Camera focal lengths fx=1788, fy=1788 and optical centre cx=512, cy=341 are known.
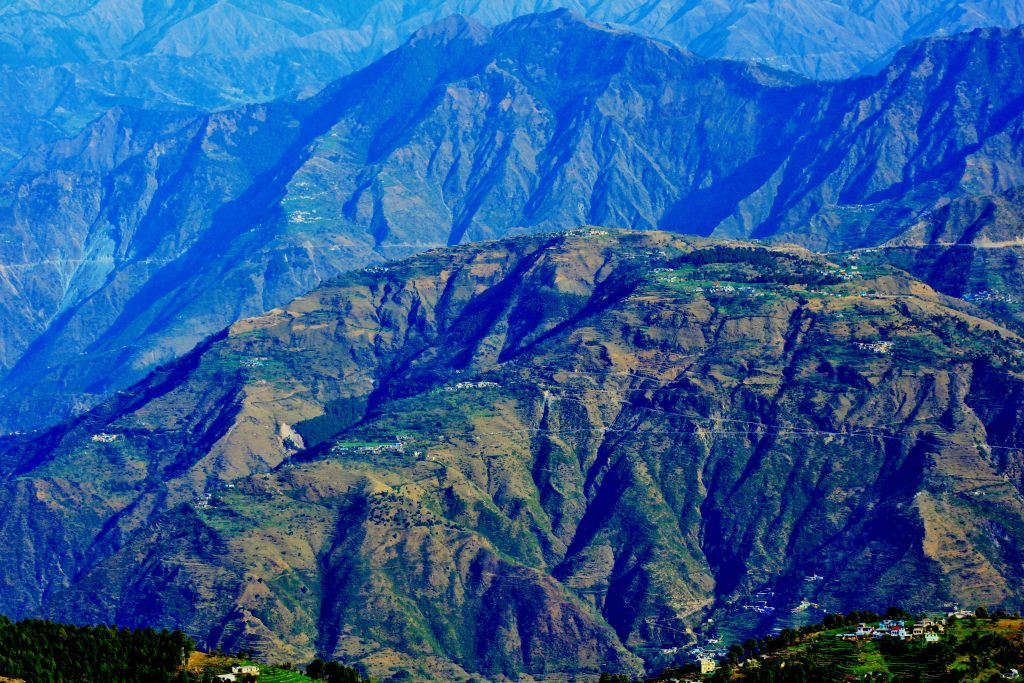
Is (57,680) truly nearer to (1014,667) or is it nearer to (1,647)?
(1,647)

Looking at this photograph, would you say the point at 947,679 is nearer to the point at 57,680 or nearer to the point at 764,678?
the point at 764,678

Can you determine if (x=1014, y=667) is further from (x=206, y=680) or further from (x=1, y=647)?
(x=1, y=647)

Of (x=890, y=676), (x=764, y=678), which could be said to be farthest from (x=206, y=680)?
(x=890, y=676)

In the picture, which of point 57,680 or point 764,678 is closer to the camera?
point 57,680

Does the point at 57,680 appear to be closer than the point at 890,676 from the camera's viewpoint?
Yes

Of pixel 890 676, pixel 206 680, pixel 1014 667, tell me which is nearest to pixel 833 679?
pixel 890 676
